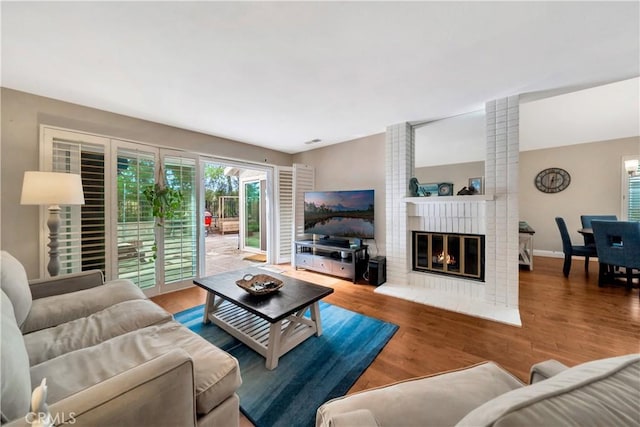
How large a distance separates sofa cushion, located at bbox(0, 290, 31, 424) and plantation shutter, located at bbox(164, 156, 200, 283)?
8.11ft

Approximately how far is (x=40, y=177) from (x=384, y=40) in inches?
114

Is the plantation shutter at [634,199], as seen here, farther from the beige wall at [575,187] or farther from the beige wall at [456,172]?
the beige wall at [456,172]

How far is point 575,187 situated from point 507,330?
184 inches

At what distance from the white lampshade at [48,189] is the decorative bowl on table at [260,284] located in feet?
5.32

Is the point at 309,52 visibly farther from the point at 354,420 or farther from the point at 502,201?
the point at 502,201

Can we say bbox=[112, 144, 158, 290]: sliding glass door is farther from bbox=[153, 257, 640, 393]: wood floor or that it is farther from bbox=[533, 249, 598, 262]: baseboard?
bbox=[533, 249, 598, 262]: baseboard

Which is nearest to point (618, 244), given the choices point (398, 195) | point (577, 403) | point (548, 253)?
point (548, 253)

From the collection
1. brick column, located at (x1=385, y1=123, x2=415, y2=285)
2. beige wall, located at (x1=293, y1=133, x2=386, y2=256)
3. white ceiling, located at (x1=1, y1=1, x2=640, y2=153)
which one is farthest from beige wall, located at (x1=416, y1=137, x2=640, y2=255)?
white ceiling, located at (x1=1, y1=1, x2=640, y2=153)

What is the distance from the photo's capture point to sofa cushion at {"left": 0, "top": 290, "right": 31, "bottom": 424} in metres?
0.61

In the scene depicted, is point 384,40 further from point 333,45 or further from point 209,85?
point 209,85

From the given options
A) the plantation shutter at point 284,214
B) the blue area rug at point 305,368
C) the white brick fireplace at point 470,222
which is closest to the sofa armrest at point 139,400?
the blue area rug at point 305,368

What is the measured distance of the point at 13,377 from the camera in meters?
0.66

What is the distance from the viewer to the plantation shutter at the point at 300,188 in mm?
4312

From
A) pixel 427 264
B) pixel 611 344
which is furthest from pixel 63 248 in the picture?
pixel 611 344
